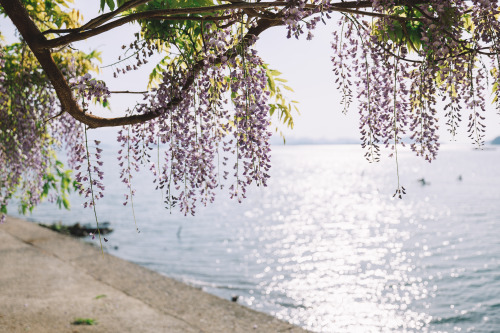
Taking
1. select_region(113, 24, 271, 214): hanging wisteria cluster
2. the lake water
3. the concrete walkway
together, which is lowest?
the lake water

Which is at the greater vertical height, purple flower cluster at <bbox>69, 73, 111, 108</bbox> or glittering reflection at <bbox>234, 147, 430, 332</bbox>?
purple flower cluster at <bbox>69, 73, 111, 108</bbox>

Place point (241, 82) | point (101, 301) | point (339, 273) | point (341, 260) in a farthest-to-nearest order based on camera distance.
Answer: point (341, 260), point (339, 273), point (101, 301), point (241, 82)

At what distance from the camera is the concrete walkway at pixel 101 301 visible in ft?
21.3

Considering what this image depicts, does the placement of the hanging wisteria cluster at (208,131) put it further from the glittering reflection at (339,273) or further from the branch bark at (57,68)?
the glittering reflection at (339,273)

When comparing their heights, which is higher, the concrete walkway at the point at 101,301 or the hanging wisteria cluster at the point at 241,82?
the hanging wisteria cluster at the point at 241,82

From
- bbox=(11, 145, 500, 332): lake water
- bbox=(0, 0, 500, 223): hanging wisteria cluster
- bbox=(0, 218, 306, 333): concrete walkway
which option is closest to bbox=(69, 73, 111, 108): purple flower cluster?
bbox=(0, 0, 500, 223): hanging wisteria cluster

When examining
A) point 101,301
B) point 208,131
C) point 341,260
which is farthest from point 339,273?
point 208,131

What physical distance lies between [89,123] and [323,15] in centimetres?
166

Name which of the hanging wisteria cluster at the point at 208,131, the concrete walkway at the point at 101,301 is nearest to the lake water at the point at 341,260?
the concrete walkway at the point at 101,301

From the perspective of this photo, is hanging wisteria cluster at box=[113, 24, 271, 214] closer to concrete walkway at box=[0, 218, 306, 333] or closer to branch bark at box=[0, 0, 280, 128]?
branch bark at box=[0, 0, 280, 128]

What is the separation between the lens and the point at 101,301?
7.46m

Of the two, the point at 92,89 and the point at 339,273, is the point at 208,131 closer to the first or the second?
the point at 92,89

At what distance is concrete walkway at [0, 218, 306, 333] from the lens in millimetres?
6488

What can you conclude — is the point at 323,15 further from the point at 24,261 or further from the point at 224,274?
the point at 224,274
